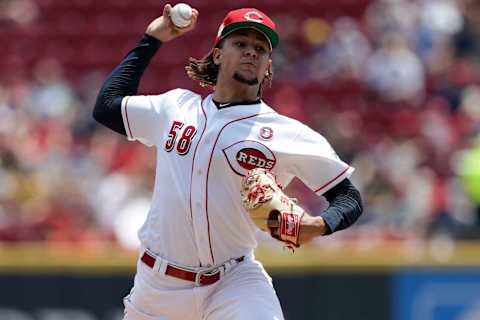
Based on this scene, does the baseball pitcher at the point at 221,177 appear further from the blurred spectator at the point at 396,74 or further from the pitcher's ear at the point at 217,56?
the blurred spectator at the point at 396,74

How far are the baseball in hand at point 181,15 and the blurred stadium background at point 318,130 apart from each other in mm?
3491

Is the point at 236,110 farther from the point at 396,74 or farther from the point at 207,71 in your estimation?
the point at 396,74

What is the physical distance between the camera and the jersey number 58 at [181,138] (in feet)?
15.2

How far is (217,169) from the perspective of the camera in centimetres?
457

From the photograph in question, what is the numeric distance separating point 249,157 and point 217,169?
0.14 meters

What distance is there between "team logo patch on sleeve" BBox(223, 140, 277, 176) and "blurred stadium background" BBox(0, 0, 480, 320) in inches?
141

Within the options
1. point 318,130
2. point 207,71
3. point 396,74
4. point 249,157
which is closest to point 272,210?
point 249,157

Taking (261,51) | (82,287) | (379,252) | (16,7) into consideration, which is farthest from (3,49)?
(261,51)

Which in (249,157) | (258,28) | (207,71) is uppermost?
(258,28)

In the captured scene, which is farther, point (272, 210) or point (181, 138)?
point (181, 138)

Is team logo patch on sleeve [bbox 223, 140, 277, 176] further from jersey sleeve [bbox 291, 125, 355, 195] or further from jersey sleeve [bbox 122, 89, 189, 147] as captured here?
jersey sleeve [bbox 122, 89, 189, 147]

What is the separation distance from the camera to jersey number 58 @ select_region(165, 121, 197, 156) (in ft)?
15.2

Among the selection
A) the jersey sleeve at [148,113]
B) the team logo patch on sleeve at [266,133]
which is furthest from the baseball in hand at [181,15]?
the team logo patch on sleeve at [266,133]

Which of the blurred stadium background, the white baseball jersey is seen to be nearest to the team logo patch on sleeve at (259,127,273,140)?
the white baseball jersey
